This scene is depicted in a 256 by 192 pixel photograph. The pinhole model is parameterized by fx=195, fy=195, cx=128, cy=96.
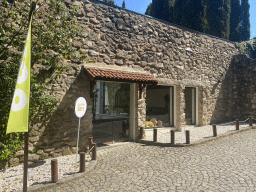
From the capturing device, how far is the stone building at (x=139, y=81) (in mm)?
5848

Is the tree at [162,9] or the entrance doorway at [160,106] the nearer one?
the entrance doorway at [160,106]

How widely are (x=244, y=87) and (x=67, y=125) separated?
11.1 metres

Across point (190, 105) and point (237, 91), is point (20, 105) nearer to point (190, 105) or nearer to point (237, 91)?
point (190, 105)

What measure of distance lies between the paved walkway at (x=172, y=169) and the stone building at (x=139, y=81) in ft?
5.02

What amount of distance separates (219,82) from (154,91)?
4982 millimetres

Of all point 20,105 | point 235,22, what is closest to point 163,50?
point 20,105

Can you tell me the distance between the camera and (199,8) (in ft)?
52.6

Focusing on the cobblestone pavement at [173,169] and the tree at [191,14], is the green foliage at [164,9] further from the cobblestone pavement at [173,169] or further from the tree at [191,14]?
the cobblestone pavement at [173,169]

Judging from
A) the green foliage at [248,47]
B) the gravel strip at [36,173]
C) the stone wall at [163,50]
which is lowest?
the gravel strip at [36,173]

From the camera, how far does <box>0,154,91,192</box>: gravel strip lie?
3775 millimetres

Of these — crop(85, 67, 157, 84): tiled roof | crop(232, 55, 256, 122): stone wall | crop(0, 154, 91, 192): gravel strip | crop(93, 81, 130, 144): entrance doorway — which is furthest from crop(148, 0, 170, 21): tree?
crop(0, 154, 91, 192): gravel strip

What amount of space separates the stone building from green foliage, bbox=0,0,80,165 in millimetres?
438

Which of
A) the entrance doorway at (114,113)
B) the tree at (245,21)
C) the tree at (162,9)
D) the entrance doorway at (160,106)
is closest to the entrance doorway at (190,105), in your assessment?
the entrance doorway at (160,106)

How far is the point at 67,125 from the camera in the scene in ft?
19.0
